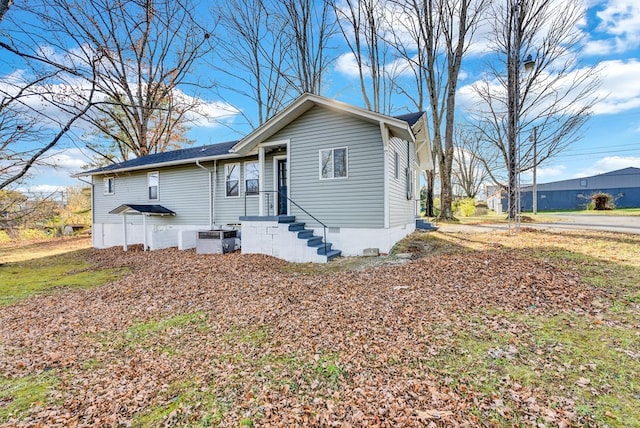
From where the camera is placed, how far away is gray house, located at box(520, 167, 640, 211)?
1378 inches

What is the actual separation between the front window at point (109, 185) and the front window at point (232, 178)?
7836 mm

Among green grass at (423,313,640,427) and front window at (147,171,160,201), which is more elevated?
front window at (147,171,160,201)

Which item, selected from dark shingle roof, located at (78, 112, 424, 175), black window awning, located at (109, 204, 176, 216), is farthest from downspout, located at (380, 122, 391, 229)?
black window awning, located at (109, 204, 176, 216)

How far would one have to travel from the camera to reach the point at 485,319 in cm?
390

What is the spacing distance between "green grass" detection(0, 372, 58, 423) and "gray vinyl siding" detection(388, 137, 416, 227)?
25.9 feet

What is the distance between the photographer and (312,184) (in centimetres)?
973

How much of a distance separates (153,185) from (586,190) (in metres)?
47.5

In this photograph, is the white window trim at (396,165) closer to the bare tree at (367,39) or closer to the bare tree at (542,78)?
the bare tree at (542,78)

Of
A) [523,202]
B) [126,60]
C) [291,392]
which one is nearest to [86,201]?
[126,60]

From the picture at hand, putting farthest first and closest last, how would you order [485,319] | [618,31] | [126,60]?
[126,60]
[618,31]
[485,319]

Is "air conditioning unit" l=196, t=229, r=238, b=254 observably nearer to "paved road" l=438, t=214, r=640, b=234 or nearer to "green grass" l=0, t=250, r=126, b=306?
"green grass" l=0, t=250, r=126, b=306

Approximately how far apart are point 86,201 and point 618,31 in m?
35.3

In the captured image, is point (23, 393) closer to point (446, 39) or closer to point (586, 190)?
point (446, 39)

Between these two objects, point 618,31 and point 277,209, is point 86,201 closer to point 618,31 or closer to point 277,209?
point 277,209
